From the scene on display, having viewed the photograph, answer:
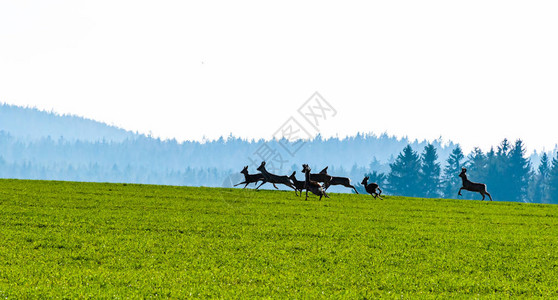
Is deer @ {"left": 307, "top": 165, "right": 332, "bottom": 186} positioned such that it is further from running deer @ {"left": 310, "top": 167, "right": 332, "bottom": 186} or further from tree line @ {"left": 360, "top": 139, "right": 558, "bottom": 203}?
tree line @ {"left": 360, "top": 139, "right": 558, "bottom": 203}

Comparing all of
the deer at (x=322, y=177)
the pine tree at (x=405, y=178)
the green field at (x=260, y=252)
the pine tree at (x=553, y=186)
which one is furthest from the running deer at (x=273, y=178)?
the pine tree at (x=553, y=186)

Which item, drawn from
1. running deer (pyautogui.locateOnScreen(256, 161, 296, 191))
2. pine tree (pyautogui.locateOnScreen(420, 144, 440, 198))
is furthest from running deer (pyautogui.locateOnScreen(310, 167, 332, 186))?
pine tree (pyautogui.locateOnScreen(420, 144, 440, 198))

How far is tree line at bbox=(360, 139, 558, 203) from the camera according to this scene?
113438mm

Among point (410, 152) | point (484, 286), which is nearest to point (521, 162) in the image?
point (410, 152)

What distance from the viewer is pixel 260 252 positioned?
12.8m

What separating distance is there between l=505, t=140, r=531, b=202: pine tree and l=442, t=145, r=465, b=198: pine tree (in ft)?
35.9

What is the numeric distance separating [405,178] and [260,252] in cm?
11051

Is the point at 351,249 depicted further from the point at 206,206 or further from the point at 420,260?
the point at 206,206

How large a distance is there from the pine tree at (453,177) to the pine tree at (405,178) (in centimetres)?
673

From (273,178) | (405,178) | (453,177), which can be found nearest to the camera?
(273,178)

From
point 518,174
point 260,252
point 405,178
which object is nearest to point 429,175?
point 405,178

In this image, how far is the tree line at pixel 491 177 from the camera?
113 metres

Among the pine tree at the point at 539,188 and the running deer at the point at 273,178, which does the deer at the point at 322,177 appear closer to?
the running deer at the point at 273,178

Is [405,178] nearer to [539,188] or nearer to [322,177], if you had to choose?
[539,188]
